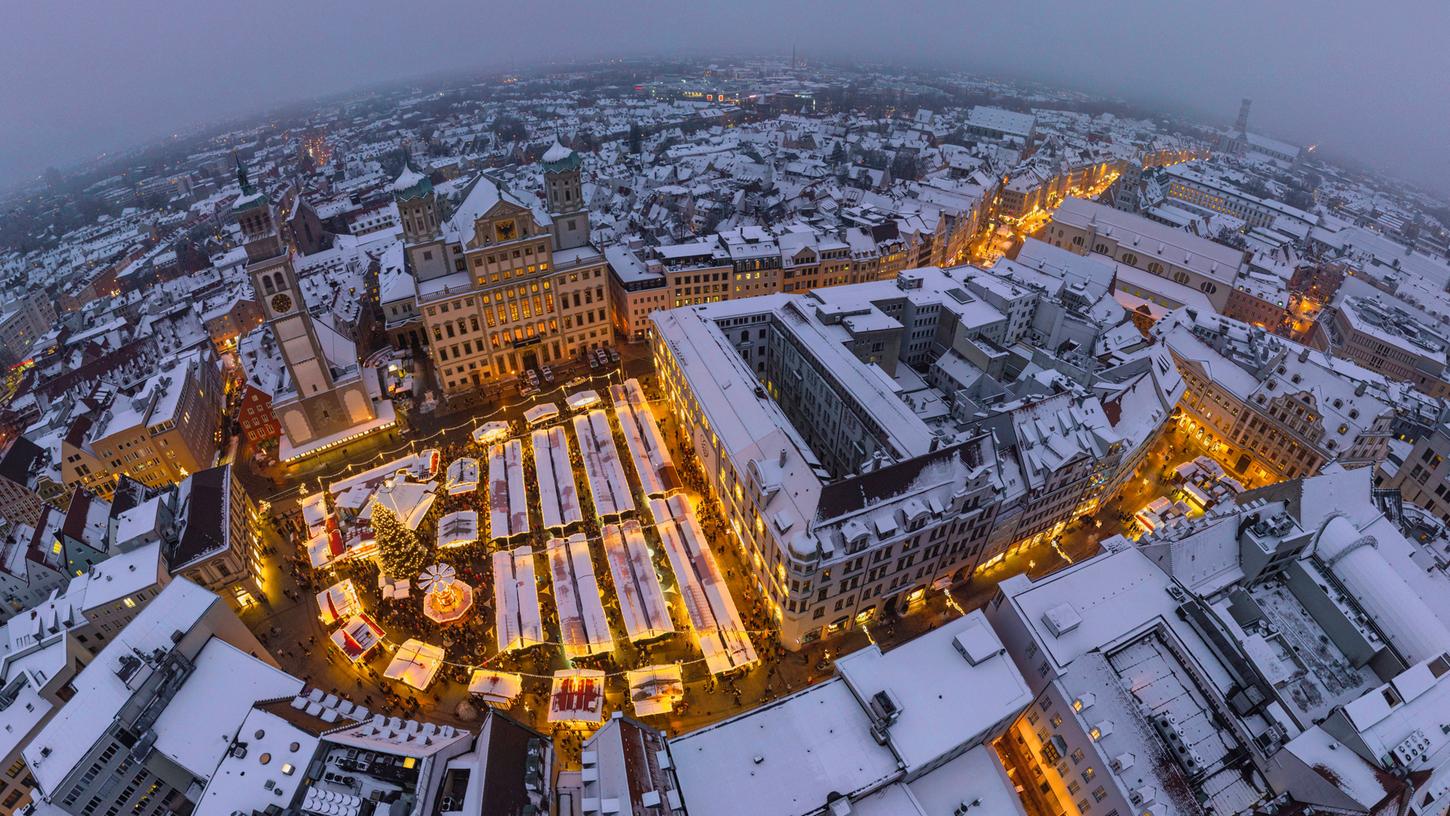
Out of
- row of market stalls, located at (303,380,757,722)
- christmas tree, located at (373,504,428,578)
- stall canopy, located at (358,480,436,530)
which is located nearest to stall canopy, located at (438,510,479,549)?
row of market stalls, located at (303,380,757,722)

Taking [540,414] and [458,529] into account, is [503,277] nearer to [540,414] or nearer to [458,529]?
[540,414]

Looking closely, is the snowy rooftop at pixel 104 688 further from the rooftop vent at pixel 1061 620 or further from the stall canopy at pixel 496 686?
the rooftop vent at pixel 1061 620

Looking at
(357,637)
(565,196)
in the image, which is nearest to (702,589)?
(357,637)

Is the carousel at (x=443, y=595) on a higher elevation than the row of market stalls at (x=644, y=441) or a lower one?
lower

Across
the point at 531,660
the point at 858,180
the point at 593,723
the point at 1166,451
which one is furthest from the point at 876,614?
the point at 858,180

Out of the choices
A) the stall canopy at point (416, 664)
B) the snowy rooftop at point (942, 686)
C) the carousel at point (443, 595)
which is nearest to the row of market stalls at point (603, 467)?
the carousel at point (443, 595)

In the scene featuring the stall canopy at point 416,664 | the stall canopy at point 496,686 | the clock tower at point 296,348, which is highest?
the clock tower at point 296,348

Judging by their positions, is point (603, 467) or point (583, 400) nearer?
point (603, 467)

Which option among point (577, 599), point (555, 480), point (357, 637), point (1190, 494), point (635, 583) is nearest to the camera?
point (357, 637)
